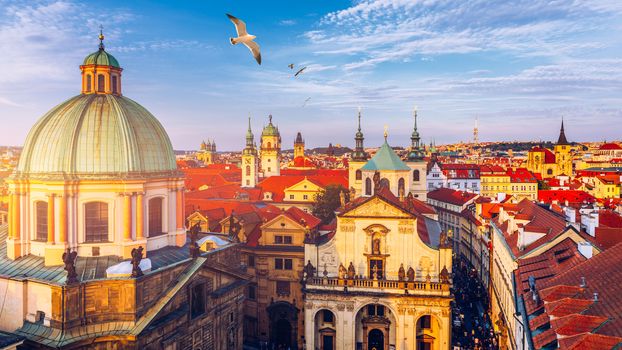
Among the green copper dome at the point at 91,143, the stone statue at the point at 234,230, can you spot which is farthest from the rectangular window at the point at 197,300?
the green copper dome at the point at 91,143

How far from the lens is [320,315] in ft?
148

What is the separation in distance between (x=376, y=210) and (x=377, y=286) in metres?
6.31

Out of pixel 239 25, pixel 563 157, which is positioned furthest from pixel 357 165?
pixel 563 157

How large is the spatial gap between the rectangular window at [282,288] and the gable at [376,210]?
9322mm

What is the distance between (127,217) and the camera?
33.3m

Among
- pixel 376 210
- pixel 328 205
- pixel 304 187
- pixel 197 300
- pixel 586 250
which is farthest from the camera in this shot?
pixel 304 187

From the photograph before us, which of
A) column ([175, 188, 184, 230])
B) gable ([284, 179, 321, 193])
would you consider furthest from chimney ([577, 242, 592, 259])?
gable ([284, 179, 321, 193])

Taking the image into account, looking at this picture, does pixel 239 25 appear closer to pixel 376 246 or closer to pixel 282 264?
pixel 376 246

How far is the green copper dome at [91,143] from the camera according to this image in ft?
108

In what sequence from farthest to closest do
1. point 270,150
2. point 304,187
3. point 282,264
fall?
point 270,150 → point 304,187 → point 282,264

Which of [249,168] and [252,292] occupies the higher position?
[249,168]

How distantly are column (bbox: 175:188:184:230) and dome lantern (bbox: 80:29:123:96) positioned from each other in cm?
831

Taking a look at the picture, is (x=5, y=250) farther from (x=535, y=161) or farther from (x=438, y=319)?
(x=535, y=161)

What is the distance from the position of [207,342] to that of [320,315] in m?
12.2
